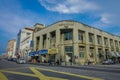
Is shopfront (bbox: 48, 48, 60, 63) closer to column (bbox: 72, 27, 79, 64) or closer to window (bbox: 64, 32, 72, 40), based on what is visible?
window (bbox: 64, 32, 72, 40)

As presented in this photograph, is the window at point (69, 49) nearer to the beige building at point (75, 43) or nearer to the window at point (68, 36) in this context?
the beige building at point (75, 43)

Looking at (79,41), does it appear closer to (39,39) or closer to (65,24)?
(65,24)

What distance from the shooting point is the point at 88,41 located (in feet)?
139

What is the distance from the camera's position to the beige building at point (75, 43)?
1491 inches

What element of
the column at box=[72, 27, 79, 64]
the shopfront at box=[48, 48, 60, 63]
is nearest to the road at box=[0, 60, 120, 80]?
the column at box=[72, 27, 79, 64]

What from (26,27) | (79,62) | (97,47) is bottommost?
(79,62)

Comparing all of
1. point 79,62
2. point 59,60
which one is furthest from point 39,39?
point 79,62

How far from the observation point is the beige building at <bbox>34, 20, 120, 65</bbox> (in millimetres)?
37875

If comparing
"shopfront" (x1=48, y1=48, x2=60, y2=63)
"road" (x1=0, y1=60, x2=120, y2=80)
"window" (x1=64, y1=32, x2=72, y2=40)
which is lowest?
"road" (x1=0, y1=60, x2=120, y2=80)

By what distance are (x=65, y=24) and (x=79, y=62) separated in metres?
12.2

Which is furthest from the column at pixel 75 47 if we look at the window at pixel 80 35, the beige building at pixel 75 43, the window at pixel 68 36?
the window at pixel 80 35

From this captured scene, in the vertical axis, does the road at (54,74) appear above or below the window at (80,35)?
below

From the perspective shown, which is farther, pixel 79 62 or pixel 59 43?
pixel 59 43

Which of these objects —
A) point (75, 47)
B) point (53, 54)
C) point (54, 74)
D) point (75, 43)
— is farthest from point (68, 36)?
point (54, 74)
